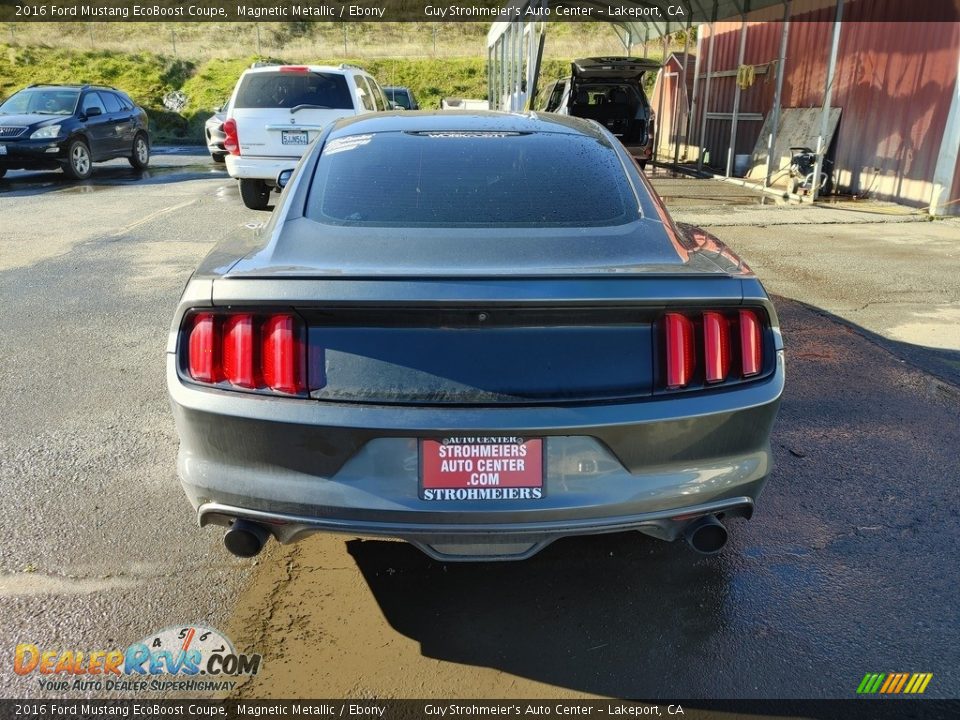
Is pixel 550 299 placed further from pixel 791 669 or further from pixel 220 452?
pixel 791 669

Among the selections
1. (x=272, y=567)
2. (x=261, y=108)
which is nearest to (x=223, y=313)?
(x=272, y=567)

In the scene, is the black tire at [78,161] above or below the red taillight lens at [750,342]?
below

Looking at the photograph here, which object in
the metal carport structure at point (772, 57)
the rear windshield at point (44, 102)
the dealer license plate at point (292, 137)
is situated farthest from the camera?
the rear windshield at point (44, 102)

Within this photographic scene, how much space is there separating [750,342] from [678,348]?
0.27 metres

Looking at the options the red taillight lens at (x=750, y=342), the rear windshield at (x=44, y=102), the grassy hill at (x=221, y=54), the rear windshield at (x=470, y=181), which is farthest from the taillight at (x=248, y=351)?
the grassy hill at (x=221, y=54)

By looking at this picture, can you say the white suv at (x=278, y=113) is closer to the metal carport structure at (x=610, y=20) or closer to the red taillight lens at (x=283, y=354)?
the metal carport structure at (x=610, y=20)

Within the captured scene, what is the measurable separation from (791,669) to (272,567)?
1.87 meters

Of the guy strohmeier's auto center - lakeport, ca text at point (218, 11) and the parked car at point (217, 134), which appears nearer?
the parked car at point (217, 134)

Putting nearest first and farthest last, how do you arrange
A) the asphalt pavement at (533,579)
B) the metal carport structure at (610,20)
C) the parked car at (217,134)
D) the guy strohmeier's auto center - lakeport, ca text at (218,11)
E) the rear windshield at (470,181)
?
the asphalt pavement at (533,579) < the rear windshield at (470,181) < the metal carport structure at (610,20) < the parked car at (217,134) < the guy strohmeier's auto center - lakeport, ca text at (218,11)

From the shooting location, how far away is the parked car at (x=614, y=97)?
15.7 meters

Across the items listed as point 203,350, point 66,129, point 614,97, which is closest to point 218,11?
point 66,129

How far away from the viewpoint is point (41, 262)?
25.5 feet

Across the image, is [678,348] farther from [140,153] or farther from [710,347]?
[140,153]

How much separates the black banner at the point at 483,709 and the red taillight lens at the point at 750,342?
3.32ft
